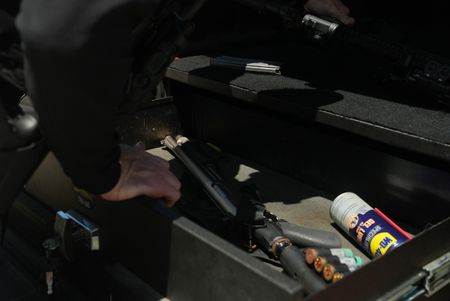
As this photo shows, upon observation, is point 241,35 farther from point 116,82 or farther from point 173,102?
point 116,82

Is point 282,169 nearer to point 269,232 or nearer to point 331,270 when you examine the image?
point 269,232

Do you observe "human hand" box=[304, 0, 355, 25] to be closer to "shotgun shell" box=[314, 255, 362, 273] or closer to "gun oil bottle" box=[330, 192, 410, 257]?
"gun oil bottle" box=[330, 192, 410, 257]

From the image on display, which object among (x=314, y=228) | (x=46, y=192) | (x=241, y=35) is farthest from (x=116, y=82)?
(x=241, y=35)

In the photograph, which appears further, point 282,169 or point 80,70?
point 282,169

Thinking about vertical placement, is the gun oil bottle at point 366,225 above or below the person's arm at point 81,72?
below

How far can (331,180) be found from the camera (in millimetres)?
1438

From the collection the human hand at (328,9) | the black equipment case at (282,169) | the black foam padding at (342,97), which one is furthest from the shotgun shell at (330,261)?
the human hand at (328,9)

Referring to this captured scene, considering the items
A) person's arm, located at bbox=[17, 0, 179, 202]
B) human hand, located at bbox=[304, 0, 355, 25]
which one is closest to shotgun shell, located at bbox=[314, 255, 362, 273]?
person's arm, located at bbox=[17, 0, 179, 202]

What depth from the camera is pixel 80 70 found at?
2.39ft

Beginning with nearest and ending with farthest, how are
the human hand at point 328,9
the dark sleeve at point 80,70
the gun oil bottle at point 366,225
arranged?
the dark sleeve at point 80,70 < the gun oil bottle at point 366,225 < the human hand at point 328,9

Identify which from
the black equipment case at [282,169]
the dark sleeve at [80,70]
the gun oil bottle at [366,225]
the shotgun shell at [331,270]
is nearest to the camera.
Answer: the dark sleeve at [80,70]

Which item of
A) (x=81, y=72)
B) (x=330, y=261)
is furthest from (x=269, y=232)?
(x=81, y=72)

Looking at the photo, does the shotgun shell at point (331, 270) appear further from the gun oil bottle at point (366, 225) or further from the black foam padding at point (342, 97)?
the black foam padding at point (342, 97)

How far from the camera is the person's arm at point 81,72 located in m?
0.70
